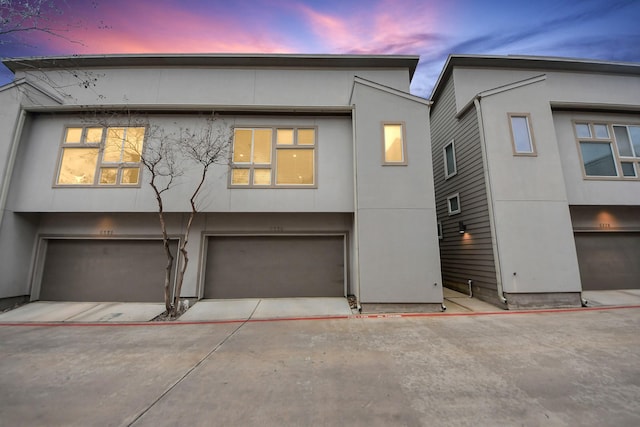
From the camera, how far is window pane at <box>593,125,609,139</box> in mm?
8141

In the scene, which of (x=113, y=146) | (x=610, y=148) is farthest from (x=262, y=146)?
(x=610, y=148)

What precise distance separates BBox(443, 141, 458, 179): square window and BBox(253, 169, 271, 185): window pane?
22.2 feet

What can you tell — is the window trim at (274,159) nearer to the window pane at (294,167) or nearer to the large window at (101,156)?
the window pane at (294,167)

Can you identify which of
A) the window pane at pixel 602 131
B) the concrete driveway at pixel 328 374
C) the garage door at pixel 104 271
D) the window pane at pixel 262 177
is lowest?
the concrete driveway at pixel 328 374

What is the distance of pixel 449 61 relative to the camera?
9.24 meters

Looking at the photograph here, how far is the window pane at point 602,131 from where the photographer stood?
8141 mm

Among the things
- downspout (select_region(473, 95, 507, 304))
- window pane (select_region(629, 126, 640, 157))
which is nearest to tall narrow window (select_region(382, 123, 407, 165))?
downspout (select_region(473, 95, 507, 304))

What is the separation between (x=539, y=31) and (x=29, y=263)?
2170cm

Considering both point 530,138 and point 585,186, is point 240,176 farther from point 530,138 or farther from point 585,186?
point 585,186

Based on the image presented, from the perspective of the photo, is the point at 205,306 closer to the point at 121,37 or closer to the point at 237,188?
the point at 237,188

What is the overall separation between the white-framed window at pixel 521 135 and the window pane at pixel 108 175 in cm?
1200

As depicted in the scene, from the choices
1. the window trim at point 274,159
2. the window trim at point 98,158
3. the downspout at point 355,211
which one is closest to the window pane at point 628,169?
the downspout at point 355,211

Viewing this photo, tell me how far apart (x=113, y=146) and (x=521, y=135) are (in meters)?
12.5

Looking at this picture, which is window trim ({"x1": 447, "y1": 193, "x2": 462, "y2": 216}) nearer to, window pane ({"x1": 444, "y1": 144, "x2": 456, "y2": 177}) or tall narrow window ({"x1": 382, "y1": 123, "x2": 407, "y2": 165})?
window pane ({"x1": 444, "y1": 144, "x2": 456, "y2": 177})
